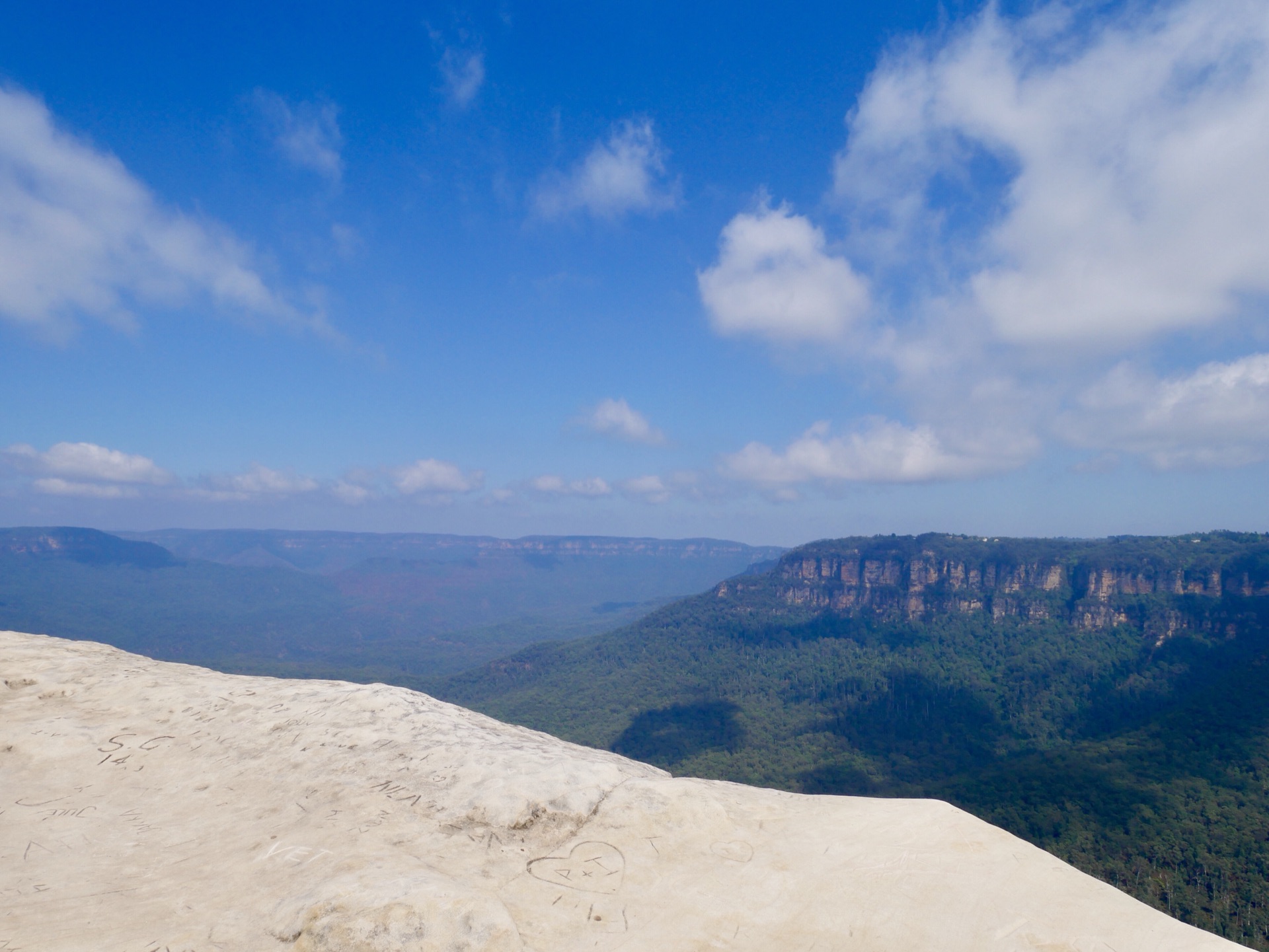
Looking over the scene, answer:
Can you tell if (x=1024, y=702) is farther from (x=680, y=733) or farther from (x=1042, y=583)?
(x=680, y=733)

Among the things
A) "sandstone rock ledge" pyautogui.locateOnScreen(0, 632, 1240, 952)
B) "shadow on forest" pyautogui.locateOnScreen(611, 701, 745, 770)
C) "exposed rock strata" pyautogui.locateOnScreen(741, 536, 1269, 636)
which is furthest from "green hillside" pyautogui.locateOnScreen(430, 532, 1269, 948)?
"sandstone rock ledge" pyautogui.locateOnScreen(0, 632, 1240, 952)

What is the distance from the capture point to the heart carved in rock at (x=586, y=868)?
345 inches

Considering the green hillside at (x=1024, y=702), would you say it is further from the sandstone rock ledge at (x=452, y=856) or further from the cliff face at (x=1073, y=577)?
the sandstone rock ledge at (x=452, y=856)

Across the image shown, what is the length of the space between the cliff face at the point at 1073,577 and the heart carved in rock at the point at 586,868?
581 feet

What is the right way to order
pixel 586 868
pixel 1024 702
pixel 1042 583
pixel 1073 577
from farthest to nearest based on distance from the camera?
pixel 1042 583 < pixel 1073 577 < pixel 1024 702 < pixel 586 868

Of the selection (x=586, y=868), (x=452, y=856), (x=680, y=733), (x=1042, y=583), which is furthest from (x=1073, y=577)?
(x=452, y=856)

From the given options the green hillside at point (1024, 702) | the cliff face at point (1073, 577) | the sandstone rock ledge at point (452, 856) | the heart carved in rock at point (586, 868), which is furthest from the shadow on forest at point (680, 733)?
the heart carved in rock at point (586, 868)

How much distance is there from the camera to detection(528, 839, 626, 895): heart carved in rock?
876cm

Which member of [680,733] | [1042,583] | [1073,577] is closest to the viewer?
[680,733]

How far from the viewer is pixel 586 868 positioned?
9.08 metres

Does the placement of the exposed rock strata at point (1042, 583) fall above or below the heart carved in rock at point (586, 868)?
below

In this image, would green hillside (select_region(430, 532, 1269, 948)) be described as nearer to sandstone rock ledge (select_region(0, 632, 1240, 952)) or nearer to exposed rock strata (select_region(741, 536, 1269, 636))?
exposed rock strata (select_region(741, 536, 1269, 636))

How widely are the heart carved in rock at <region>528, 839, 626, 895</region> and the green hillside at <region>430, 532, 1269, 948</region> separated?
248ft

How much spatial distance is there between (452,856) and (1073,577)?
199265mm
